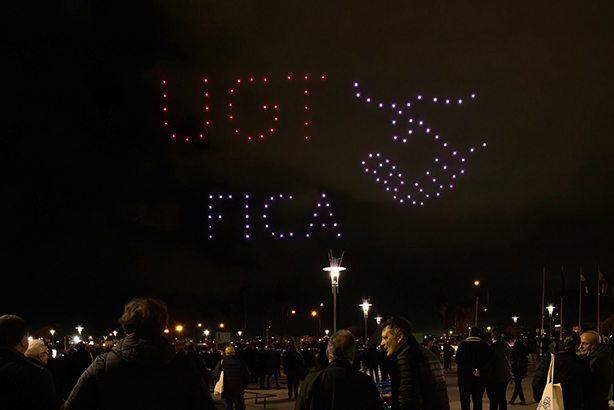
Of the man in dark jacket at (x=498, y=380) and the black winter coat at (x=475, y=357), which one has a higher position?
the black winter coat at (x=475, y=357)

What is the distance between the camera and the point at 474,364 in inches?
445

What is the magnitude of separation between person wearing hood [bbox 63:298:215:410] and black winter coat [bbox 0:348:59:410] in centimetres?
88

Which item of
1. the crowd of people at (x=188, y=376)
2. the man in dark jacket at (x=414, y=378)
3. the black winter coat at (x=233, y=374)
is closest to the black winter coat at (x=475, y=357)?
the crowd of people at (x=188, y=376)

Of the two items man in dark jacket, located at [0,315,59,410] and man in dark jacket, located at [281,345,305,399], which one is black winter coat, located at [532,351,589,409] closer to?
man in dark jacket, located at [0,315,59,410]

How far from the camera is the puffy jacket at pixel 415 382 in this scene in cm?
519

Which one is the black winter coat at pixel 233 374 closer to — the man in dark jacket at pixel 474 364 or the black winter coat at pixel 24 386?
the man in dark jacket at pixel 474 364

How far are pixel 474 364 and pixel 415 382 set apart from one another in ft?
21.6

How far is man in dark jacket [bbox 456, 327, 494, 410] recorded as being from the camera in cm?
1127

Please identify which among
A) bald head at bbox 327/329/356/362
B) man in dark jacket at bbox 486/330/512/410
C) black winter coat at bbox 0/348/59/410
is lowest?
man in dark jacket at bbox 486/330/512/410

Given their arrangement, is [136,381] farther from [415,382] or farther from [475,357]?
[475,357]

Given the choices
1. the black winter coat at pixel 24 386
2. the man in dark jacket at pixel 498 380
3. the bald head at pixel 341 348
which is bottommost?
the man in dark jacket at pixel 498 380

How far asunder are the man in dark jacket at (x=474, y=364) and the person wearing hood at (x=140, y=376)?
8.81m

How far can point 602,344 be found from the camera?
7.28 m

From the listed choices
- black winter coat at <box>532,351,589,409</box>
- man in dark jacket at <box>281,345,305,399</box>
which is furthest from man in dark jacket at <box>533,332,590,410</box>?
man in dark jacket at <box>281,345,305,399</box>
